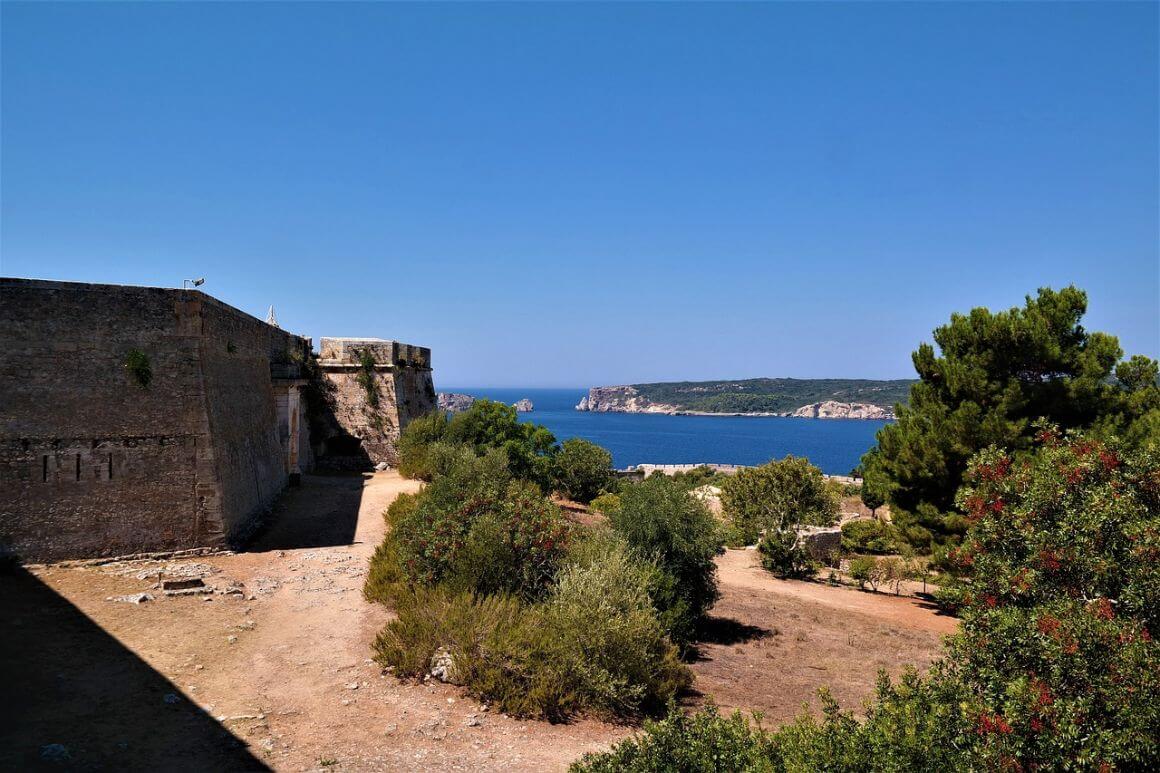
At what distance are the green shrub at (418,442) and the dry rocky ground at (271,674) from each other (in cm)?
734

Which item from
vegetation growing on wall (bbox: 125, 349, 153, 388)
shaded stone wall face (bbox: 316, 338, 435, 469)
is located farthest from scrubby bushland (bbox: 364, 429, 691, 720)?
shaded stone wall face (bbox: 316, 338, 435, 469)

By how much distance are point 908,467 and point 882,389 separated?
18634 centimetres

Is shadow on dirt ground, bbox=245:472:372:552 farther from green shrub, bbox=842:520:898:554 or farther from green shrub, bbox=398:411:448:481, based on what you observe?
green shrub, bbox=842:520:898:554

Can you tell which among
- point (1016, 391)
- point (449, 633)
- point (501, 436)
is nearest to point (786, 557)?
point (1016, 391)

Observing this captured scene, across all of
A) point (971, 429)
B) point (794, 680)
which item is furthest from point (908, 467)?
point (794, 680)

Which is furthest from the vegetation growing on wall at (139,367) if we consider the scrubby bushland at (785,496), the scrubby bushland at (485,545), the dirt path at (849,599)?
the scrubby bushland at (785,496)

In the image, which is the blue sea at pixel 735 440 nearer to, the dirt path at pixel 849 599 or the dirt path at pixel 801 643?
the dirt path at pixel 849 599

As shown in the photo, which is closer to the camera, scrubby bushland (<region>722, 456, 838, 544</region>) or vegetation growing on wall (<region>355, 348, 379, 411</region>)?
scrubby bushland (<region>722, 456, 838, 544</region>)

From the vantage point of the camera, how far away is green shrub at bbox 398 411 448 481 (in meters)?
21.4

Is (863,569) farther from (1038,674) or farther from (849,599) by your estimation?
(1038,674)

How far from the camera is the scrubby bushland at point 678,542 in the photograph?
1171 centimetres

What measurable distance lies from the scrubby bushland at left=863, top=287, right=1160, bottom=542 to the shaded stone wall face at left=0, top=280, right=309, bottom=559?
49.9ft

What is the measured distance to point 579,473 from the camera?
28547mm

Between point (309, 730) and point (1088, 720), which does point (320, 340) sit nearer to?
point (309, 730)
